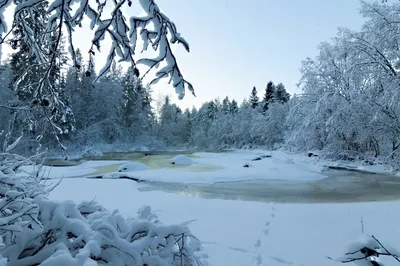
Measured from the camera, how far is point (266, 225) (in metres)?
5.75

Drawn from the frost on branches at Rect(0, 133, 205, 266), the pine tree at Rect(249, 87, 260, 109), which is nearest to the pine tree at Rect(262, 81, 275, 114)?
the pine tree at Rect(249, 87, 260, 109)

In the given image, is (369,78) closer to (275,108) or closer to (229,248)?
(229,248)

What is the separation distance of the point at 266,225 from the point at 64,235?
459cm

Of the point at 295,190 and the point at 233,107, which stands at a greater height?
the point at 233,107

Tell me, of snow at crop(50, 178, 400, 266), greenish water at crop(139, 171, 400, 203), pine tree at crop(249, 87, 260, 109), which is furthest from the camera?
pine tree at crop(249, 87, 260, 109)

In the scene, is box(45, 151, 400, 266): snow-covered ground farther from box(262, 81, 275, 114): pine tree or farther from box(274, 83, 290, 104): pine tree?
box(274, 83, 290, 104): pine tree

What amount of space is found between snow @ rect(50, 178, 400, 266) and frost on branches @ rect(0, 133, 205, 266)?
181cm

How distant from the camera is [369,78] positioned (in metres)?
14.7

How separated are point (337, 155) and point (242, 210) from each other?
18.8m

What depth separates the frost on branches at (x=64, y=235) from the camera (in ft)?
5.96

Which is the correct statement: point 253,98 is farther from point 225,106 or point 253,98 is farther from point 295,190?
point 295,190

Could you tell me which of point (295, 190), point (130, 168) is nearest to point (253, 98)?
point (130, 168)

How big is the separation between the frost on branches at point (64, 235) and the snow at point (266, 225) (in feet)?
5.93

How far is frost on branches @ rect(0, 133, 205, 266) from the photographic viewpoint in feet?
5.96
